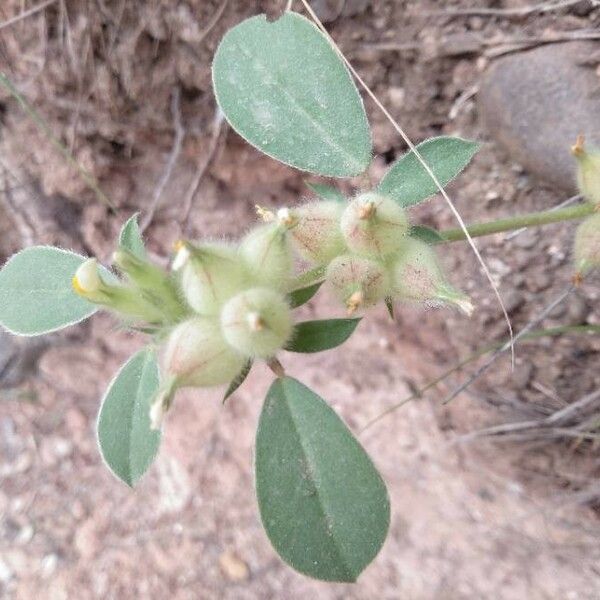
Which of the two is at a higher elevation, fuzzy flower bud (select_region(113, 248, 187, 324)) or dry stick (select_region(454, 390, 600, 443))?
fuzzy flower bud (select_region(113, 248, 187, 324))

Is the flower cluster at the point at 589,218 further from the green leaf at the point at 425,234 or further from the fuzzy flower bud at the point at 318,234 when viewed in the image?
the fuzzy flower bud at the point at 318,234

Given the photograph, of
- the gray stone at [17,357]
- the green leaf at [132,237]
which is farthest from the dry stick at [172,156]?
the green leaf at [132,237]

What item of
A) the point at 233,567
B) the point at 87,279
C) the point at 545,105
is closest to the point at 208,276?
the point at 87,279

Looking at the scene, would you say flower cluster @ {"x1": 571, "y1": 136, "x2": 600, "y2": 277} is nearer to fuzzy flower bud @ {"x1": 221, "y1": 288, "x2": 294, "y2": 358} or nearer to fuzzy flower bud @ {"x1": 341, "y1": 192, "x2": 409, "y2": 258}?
fuzzy flower bud @ {"x1": 341, "y1": 192, "x2": 409, "y2": 258}

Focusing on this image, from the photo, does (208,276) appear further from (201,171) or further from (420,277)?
(201,171)

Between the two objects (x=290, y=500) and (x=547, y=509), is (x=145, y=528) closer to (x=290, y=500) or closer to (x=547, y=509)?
(x=547, y=509)

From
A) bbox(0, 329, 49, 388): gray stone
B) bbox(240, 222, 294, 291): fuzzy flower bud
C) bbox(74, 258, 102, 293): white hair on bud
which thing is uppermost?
bbox(74, 258, 102, 293): white hair on bud

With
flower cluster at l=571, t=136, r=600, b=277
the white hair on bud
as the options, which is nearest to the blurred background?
flower cluster at l=571, t=136, r=600, b=277
